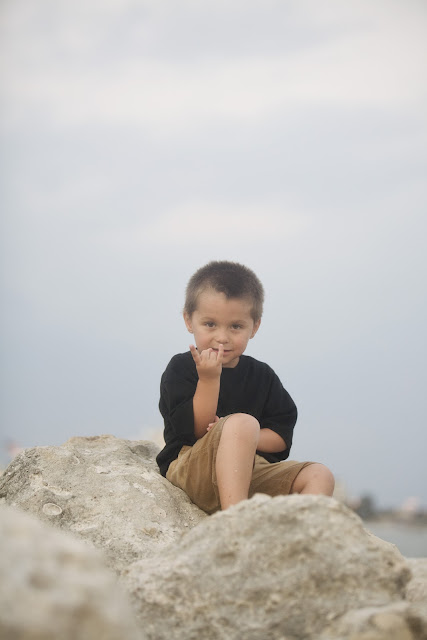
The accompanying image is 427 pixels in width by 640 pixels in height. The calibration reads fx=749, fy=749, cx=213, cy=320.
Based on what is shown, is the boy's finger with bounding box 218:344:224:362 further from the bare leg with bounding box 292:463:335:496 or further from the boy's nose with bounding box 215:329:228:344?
the bare leg with bounding box 292:463:335:496

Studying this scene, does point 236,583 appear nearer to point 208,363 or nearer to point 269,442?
point 208,363

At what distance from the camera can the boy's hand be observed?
3834mm

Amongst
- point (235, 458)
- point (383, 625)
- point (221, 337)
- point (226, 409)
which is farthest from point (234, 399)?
point (383, 625)

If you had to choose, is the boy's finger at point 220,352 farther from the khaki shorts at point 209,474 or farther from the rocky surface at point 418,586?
the rocky surface at point 418,586

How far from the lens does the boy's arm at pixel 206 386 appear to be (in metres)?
3.84

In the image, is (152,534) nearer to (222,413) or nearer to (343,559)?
(222,413)

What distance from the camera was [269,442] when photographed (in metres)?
4.30

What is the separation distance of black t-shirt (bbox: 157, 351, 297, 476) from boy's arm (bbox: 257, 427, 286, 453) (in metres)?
0.03

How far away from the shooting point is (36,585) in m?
1.66

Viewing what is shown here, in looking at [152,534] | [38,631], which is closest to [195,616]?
[38,631]

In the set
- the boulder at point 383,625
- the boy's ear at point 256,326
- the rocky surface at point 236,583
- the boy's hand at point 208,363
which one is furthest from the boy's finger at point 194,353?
the boulder at point 383,625

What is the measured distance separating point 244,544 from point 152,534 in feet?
3.97

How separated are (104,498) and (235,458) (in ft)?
2.34

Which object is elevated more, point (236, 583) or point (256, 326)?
point (256, 326)
